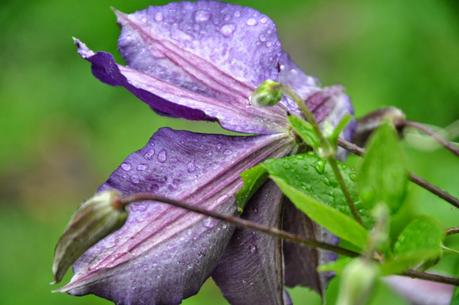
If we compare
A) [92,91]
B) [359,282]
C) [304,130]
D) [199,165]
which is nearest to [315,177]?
[304,130]

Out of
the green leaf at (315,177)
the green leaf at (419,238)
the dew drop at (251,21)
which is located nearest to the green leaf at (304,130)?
the green leaf at (315,177)

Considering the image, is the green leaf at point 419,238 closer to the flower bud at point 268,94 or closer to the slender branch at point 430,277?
the slender branch at point 430,277

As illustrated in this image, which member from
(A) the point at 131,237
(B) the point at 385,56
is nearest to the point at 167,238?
(A) the point at 131,237

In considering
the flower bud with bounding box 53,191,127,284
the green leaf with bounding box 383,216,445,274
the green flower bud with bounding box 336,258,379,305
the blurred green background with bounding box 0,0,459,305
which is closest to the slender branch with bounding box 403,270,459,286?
the green leaf with bounding box 383,216,445,274

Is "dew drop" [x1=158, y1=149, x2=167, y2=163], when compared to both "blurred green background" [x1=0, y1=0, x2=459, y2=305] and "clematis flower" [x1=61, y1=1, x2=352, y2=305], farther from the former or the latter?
"blurred green background" [x1=0, y1=0, x2=459, y2=305]

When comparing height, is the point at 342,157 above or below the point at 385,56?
below

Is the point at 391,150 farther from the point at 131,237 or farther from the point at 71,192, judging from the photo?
the point at 71,192
